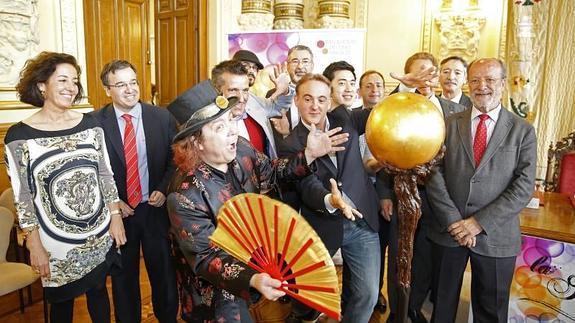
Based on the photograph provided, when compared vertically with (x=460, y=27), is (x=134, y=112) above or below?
below

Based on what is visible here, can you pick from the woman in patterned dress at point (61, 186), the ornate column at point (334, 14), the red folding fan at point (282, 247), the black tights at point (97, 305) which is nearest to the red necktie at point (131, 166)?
the woman in patterned dress at point (61, 186)

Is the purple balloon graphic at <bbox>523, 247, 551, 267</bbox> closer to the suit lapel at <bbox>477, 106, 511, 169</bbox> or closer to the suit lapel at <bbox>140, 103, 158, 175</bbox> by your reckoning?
the suit lapel at <bbox>477, 106, 511, 169</bbox>

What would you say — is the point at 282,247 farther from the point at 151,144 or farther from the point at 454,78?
the point at 454,78

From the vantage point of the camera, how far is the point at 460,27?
18.2ft

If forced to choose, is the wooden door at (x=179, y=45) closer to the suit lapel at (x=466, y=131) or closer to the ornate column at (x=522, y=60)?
the ornate column at (x=522, y=60)

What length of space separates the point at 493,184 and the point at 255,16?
4671mm

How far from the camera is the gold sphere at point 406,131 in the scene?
3.53 feet

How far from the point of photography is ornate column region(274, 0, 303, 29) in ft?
20.6

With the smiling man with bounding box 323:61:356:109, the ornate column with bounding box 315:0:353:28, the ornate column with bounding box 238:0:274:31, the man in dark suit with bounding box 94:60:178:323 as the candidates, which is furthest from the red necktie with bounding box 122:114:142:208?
the ornate column with bounding box 315:0:353:28

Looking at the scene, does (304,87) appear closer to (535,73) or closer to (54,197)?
(54,197)

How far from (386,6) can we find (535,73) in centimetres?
219

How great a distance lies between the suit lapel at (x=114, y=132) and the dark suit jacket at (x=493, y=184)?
166cm

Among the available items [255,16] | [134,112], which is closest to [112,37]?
[255,16]

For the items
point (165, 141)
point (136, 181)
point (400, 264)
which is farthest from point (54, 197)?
point (400, 264)
